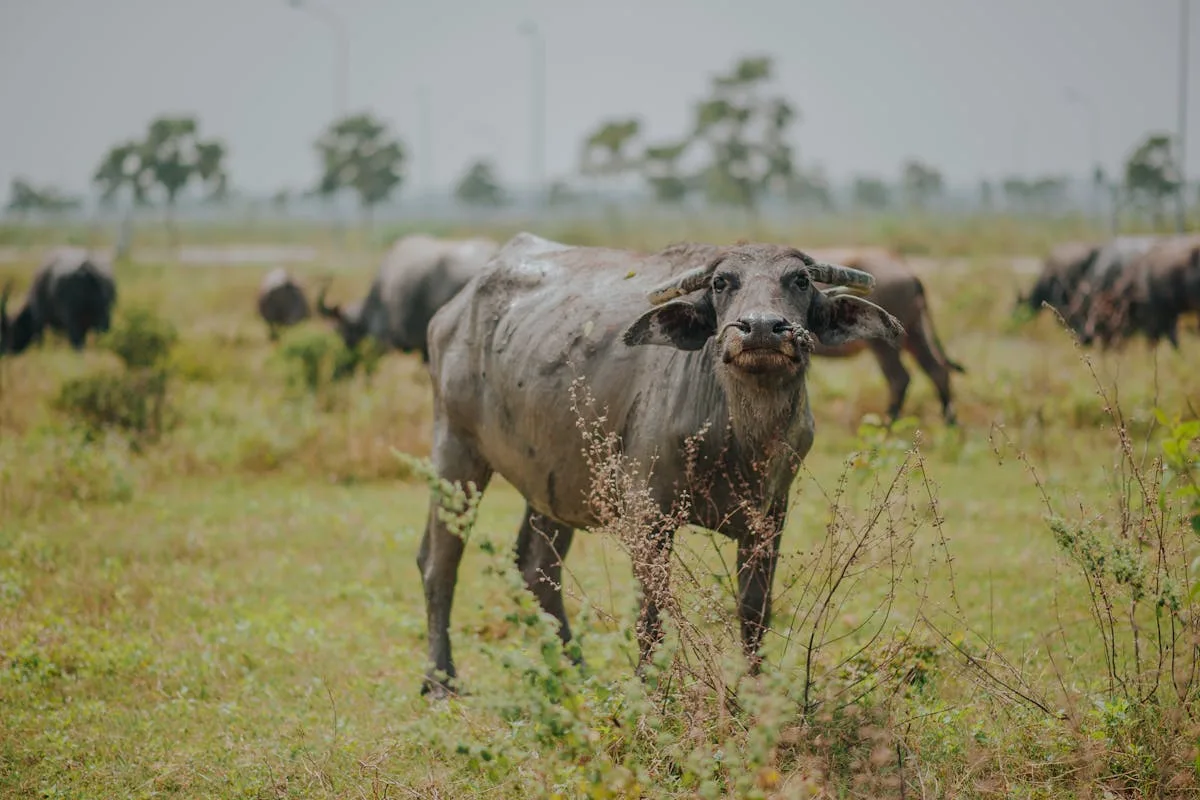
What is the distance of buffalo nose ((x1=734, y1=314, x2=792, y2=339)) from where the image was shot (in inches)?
150

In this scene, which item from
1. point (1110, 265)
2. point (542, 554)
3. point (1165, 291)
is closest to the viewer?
point (542, 554)

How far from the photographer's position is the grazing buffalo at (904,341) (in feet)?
38.3

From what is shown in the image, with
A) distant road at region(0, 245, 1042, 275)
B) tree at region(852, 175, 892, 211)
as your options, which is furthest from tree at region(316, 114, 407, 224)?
tree at region(852, 175, 892, 211)

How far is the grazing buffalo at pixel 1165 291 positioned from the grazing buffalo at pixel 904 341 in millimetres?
4437

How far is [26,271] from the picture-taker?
103 feet

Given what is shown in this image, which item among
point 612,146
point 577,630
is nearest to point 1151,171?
point 612,146

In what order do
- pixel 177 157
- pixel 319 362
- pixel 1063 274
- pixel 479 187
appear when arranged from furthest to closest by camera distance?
pixel 479 187 → pixel 177 157 → pixel 1063 274 → pixel 319 362

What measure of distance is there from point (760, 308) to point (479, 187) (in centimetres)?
7358

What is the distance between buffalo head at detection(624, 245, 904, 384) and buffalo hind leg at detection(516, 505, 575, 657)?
Result: 1555 millimetres

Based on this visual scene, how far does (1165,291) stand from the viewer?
51.1 ft

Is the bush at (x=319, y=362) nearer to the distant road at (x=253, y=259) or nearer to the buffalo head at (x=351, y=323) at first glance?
the buffalo head at (x=351, y=323)

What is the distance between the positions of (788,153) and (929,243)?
29.5ft

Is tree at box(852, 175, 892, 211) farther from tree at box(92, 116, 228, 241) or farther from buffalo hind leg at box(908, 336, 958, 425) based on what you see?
buffalo hind leg at box(908, 336, 958, 425)

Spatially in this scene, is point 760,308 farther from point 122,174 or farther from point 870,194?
point 870,194
